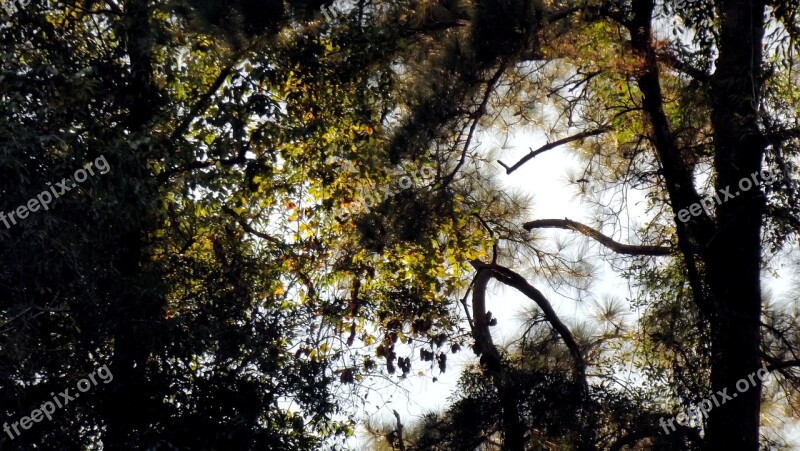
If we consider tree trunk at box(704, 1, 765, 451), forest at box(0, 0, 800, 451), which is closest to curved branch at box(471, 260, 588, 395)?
forest at box(0, 0, 800, 451)

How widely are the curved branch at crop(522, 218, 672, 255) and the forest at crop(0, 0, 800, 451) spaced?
2cm

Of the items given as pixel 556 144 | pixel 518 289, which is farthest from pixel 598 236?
pixel 518 289

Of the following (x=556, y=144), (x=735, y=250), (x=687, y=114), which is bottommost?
(x=735, y=250)

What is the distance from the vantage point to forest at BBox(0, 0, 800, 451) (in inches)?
188

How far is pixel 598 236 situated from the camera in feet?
20.7

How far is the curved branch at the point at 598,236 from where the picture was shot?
19.5ft

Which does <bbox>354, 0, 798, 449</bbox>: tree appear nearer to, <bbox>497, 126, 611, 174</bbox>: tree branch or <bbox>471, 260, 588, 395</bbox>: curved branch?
<bbox>497, 126, 611, 174</bbox>: tree branch

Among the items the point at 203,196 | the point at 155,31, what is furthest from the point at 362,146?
the point at 155,31

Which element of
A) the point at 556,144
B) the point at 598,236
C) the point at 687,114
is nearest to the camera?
the point at 687,114

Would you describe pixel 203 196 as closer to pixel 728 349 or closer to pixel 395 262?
pixel 395 262

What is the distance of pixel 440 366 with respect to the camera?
20.2ft

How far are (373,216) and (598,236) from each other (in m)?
1.79

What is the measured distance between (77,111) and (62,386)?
1.57 meters

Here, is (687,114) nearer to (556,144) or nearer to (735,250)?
(735,250)
